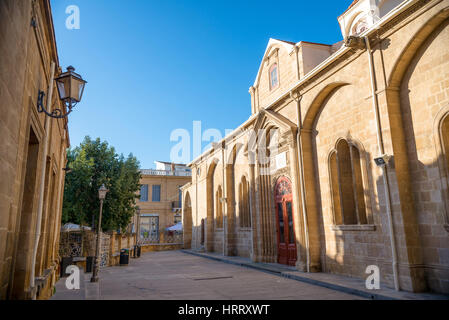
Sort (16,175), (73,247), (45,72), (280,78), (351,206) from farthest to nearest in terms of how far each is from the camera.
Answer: (73,247)
(280,78)
(351,206)
(45,72)
(16,175)

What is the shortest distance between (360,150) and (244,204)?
8.91 meters

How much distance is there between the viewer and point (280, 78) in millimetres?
Result: 13594

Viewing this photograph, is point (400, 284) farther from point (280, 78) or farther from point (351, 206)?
point (280, 78)

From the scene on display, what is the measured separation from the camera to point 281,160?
1302 cm

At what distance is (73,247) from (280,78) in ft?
40.3

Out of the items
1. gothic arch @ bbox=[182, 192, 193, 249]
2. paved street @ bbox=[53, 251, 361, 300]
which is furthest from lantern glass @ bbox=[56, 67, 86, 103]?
gothic arch @ bbox=[182, 192, 193, 249]

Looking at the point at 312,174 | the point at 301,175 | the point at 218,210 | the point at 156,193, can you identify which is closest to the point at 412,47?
the point at 312,174

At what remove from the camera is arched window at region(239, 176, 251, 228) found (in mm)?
16830

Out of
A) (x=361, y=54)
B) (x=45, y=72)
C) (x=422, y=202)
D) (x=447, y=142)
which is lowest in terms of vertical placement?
(x=422, y=202)

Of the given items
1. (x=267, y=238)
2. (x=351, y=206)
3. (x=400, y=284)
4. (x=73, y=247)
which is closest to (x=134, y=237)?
(x=73, y=247)

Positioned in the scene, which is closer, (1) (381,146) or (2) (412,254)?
(2) (412,254)

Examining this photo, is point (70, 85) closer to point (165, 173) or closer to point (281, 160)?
point (281, 160)

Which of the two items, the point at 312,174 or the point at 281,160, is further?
the point at 281,160
